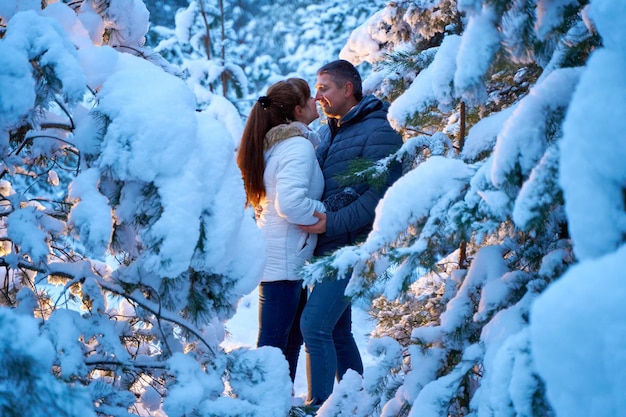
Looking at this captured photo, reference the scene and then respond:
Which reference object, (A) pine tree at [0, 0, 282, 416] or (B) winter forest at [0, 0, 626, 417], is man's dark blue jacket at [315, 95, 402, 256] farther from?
(A) pine tree at [0, 0, 282, 416]

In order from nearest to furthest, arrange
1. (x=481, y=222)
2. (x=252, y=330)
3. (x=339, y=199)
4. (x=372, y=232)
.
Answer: (x=481, y=222)
(x=372, y=232)
(x=339, y=199)
(x=252, y=330)

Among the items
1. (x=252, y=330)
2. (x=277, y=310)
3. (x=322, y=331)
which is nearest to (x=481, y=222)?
(x=322, y=331)

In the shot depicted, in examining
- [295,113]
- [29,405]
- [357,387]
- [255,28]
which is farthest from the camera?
[255,28]

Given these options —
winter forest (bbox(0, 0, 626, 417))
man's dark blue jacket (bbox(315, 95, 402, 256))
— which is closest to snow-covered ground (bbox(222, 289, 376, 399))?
man's dark blue jacket (bbox(315, 95, 402, 256))

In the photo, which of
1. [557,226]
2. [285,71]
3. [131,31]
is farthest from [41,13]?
[285,71]

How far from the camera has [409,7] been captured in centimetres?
320

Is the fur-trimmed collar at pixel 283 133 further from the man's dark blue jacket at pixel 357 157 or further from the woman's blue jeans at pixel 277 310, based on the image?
the woman's blue jeans at pixel 277 310

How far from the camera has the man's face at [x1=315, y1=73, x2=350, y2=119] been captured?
3574 mm

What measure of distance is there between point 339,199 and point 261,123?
2.09 feet

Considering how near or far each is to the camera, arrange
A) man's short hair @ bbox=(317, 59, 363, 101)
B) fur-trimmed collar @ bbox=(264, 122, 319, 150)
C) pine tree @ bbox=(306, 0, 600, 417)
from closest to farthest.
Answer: pine tree @ bbox=(306, 0, 600, 417), fur-trimmed collar @ bbox=(264, 122, 319, 150), man's short hair @ bbox=(317, 59, 363, 101)

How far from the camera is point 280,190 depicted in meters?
3.22

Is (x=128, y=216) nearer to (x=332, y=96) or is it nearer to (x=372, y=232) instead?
(x=372, y=232)

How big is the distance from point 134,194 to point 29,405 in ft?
2.68

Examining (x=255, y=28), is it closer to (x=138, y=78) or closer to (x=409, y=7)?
(x=409, y=7)
